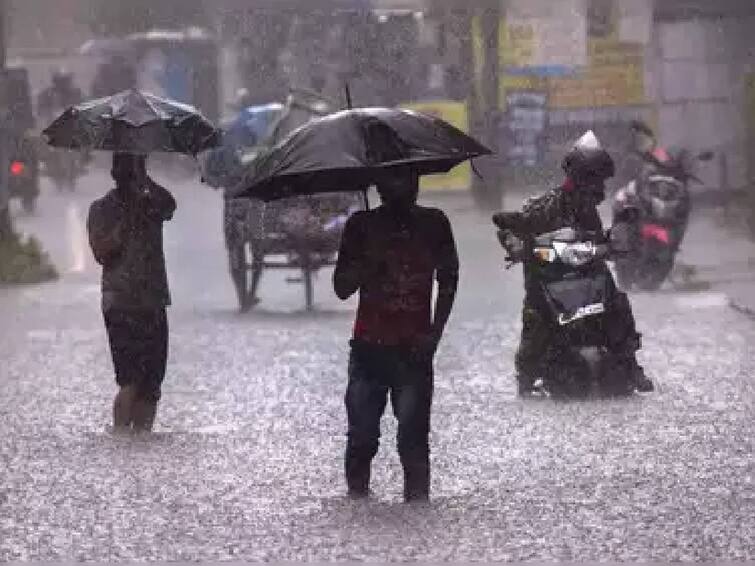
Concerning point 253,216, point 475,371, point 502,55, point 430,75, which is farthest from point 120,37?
point 475,371

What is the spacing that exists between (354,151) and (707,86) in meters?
22.9

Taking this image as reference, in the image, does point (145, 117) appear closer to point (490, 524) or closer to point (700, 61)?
point (490, 524)

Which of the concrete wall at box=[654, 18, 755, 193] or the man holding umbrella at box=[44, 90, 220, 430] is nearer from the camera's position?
the man holding umbrella at box=[44, 90, 220, 430]

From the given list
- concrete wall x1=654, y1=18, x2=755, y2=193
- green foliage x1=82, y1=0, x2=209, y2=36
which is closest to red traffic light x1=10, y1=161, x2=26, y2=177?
green foliage x1=82, y1=0, x2=209, y2=36

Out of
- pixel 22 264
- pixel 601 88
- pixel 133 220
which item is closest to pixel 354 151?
pixel 133 220

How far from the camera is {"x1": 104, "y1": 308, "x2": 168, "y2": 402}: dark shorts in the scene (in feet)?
40.6

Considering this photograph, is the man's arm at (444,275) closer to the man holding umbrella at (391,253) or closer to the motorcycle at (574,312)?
the man holding umbrella at (391,253)

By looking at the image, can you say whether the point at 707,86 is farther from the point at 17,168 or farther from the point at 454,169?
the point at 17,168

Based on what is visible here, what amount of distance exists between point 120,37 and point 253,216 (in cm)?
2884

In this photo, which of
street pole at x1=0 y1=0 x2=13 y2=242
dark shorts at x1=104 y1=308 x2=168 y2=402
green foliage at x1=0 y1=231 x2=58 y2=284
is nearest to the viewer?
dark shorts at x1=104 y1=308 x2=168 y2=402

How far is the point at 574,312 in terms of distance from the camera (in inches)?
544

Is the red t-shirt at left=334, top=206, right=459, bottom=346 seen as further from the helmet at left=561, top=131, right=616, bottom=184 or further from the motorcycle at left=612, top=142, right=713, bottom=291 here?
the motorcycle at left=612, top=142, right=713, bottom=291

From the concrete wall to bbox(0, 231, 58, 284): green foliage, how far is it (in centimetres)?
924

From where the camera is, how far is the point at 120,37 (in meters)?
48.4
